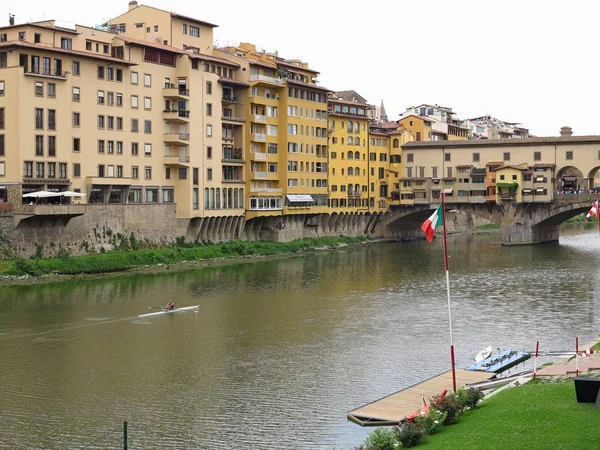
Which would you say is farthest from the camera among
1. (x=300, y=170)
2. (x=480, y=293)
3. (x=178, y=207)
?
(x=300, y=170)

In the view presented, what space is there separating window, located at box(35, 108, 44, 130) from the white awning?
3182cm

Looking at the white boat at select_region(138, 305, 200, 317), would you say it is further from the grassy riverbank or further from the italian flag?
the italian flag

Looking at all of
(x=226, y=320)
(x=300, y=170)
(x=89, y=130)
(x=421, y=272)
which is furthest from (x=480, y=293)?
(x=300, y=170)

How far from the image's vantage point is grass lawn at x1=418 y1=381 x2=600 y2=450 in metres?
21.3

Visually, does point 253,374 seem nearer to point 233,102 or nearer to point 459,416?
point 459,416

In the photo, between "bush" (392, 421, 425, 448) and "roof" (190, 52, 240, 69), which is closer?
"bush" (392, 421, 425, 448)

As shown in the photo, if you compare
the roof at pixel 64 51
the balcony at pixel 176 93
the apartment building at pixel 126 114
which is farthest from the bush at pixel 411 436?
the balcony at pixel 176 93

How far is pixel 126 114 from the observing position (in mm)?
76625

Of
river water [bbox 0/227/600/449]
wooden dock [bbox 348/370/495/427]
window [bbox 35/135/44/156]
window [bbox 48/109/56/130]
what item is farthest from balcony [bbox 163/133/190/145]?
wooden dock [bbox 348/370/495/427]

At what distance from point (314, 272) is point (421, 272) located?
28.0 ft

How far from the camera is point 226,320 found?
4919 cm

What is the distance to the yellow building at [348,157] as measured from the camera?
345 ft

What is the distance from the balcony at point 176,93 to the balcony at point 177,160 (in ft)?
16.4

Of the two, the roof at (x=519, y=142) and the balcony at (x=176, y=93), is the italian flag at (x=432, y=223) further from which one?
the roof at (x=519, y=142)
